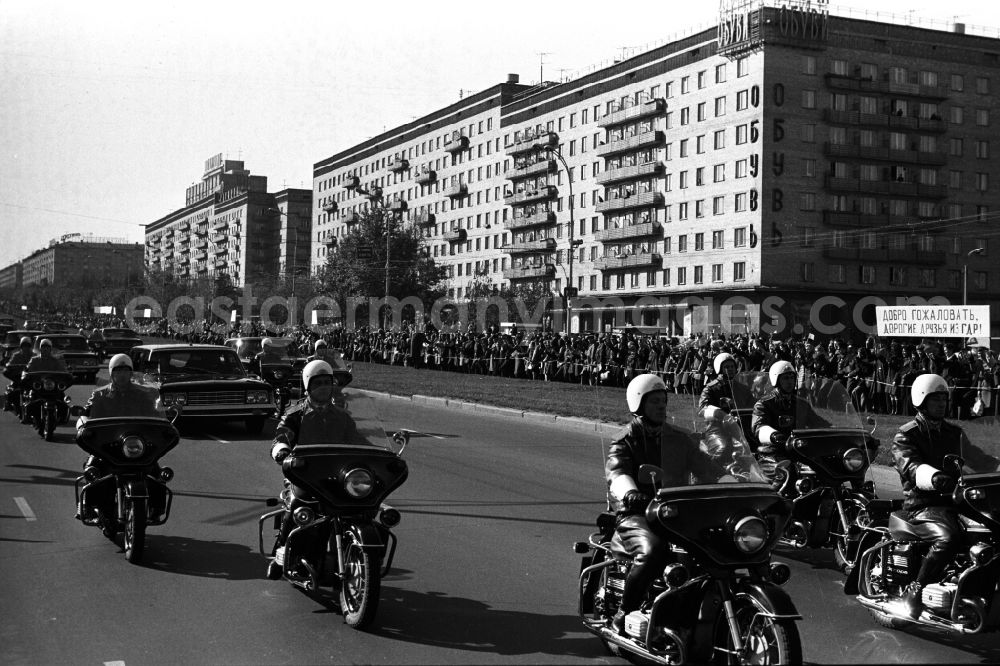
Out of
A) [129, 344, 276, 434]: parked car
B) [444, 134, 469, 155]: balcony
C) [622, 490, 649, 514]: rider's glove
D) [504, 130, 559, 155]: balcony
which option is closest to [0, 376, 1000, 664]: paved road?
[622, 490, 649, 514]: rider's glove

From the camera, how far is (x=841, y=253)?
72688 millimetres

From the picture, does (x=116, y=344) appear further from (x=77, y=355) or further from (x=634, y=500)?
(x=634, y=500)

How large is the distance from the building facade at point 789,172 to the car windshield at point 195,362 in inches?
1905

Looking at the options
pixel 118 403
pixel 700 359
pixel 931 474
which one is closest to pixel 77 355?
pixel 700 359

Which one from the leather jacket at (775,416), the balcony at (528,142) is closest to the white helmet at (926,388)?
the leather jacket at (775,416)

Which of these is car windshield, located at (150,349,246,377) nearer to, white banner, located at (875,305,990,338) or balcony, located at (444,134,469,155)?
white banner, located at (875,305,990,338)

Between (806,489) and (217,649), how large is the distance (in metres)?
4.41

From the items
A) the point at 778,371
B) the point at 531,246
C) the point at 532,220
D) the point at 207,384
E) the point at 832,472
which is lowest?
the point at 832,472

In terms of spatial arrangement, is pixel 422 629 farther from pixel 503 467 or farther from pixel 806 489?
pixel 503 467

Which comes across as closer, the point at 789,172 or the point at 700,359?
the point at 700,359

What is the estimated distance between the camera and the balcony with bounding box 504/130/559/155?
95.4m

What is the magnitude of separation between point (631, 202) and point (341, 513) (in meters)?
80.9

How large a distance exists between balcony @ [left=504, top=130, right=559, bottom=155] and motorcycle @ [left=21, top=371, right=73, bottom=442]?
7734cm

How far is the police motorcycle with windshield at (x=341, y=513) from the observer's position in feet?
20.4
